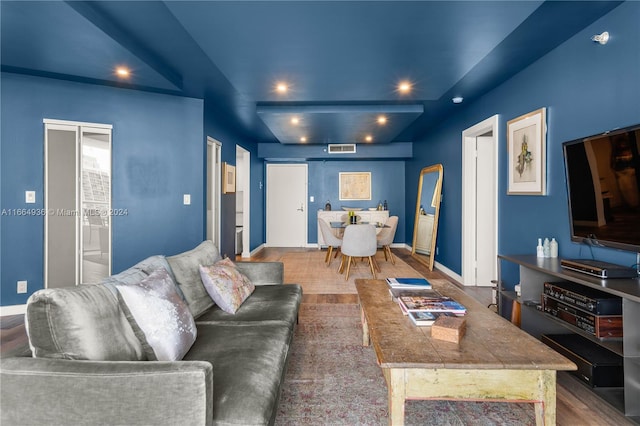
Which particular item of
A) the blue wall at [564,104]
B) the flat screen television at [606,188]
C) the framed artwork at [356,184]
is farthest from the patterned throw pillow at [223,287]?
the framed artwork at [356,184]

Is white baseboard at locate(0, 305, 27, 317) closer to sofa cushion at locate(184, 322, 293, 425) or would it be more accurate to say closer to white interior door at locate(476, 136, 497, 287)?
sofa cushion at locate(184, 322, 293, 425)

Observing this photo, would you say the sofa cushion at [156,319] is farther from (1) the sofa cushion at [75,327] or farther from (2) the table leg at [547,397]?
(2) the table leg at [547,397]

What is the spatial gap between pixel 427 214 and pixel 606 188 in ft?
13.0

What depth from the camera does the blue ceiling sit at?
2076 millimetres

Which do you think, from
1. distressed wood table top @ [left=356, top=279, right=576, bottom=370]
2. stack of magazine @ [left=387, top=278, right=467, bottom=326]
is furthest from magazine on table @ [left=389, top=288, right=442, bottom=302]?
distressed wood table top @ [left=356, top=279, right=576, bottom=370]

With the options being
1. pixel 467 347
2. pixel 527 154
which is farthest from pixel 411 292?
pixel 527 154

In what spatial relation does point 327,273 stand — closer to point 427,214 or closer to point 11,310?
point 427,214

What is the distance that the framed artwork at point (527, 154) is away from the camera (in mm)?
2754

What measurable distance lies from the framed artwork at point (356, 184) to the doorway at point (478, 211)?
3.62m

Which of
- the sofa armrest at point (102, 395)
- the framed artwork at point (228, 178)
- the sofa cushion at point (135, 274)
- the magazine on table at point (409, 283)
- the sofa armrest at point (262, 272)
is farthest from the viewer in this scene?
the framed artwork at point (228, 178)

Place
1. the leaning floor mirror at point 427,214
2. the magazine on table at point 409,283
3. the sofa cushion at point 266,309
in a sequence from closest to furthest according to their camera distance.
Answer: the sofa cushion at point 266,309, the magazine on table at point 409,283, the leaning floor mirror at point 427,214

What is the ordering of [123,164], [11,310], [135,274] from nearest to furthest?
[135,274] → [11,310] → [123,164]

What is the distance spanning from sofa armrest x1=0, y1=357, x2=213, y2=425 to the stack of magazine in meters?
1.16

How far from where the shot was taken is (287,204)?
7.79 meters
